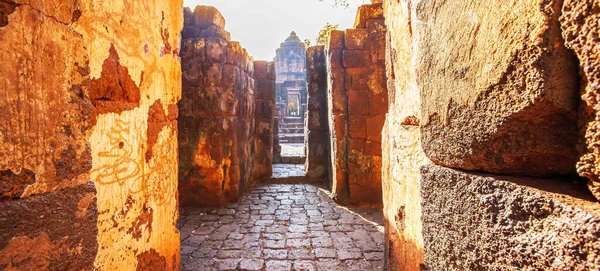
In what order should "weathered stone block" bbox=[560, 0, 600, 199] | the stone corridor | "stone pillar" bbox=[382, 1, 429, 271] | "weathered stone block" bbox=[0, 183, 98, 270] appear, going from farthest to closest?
1. the stone corridor
2. "stone pillar" bbox=[382, 1, 429, 271]
3. "weathered stone block" bbox=[0, 183, 98, 270]
4. "weathered stone block" bbox=[560, 0, 600, 199]

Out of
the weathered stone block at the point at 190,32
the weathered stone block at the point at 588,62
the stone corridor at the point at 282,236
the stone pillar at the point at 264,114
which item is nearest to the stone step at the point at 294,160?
the stone pillar at the point at 264,114

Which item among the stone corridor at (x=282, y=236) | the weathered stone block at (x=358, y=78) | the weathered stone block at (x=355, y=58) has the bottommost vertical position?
the stone corridor at (x=282, y=236)

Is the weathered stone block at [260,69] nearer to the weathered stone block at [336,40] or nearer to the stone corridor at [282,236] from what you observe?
the weathered stone block at [336,40]

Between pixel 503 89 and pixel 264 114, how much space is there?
6.73m

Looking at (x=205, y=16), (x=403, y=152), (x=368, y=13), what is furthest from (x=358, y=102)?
(x=403, y=152)

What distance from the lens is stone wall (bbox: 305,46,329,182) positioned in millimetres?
6613

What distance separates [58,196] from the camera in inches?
42.0

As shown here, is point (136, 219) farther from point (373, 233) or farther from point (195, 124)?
point (195, 124)

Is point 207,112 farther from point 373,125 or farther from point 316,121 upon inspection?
point 373,125

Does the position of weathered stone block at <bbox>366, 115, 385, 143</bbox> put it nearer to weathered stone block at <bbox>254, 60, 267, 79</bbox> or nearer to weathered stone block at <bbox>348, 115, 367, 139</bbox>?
weathered stone block at <bbox>348, 115, 367, 139</bbox>

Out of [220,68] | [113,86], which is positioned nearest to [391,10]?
[113,86]

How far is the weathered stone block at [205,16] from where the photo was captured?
5285 mm

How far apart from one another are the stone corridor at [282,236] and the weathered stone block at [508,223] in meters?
2.11

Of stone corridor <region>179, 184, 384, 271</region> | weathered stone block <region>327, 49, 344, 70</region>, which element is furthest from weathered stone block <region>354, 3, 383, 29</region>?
stone corridor <region>179, 184, 384, 271</region>
